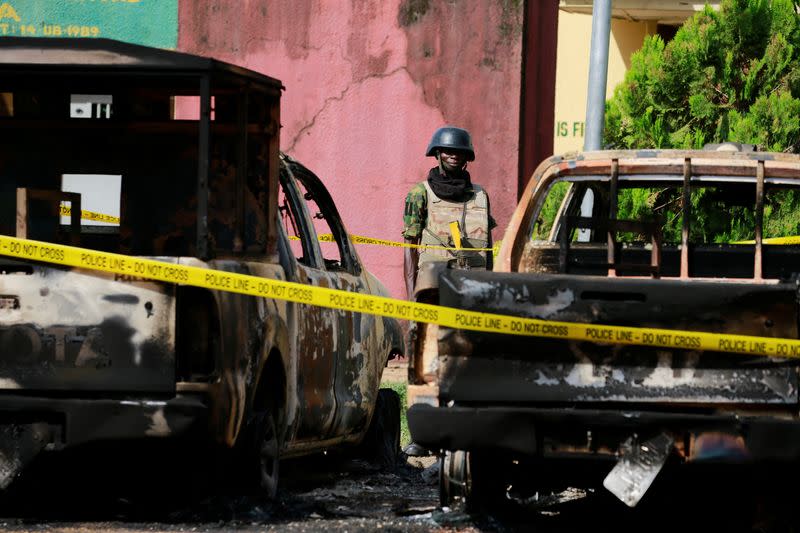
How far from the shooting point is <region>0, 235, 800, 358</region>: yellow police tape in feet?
22.4

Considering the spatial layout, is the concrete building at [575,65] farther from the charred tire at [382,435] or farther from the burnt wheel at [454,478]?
the burnt wheel at [454,478]

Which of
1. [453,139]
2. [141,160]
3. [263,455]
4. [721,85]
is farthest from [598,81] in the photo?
[263,455]

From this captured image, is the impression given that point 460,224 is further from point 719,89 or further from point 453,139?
point 719,89

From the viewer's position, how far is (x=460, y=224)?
11.6 metres

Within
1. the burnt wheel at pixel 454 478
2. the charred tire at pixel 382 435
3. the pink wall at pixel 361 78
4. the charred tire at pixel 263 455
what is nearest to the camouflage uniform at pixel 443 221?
the charred tire at pixel 382 435

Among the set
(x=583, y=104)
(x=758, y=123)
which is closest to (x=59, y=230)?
(x=758, y=123)

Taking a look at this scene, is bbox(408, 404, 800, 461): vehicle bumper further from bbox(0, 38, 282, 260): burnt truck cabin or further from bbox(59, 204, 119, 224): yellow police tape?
bbox(59, 204, 119, 224): yellow police tape

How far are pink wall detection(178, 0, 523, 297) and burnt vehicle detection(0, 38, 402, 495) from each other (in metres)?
5.84

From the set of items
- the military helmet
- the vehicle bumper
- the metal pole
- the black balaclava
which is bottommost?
the vehicle bumper

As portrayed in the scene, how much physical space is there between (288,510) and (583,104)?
18.4 m

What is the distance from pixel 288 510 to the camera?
804 centimetres

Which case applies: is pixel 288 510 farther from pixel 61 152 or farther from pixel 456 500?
pixel 61 152

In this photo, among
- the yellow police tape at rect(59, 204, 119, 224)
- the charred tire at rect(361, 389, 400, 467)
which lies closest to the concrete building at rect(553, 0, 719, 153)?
the yellow police tape at rect(59, 204, 119, 224)

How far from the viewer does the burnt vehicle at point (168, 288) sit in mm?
7309
